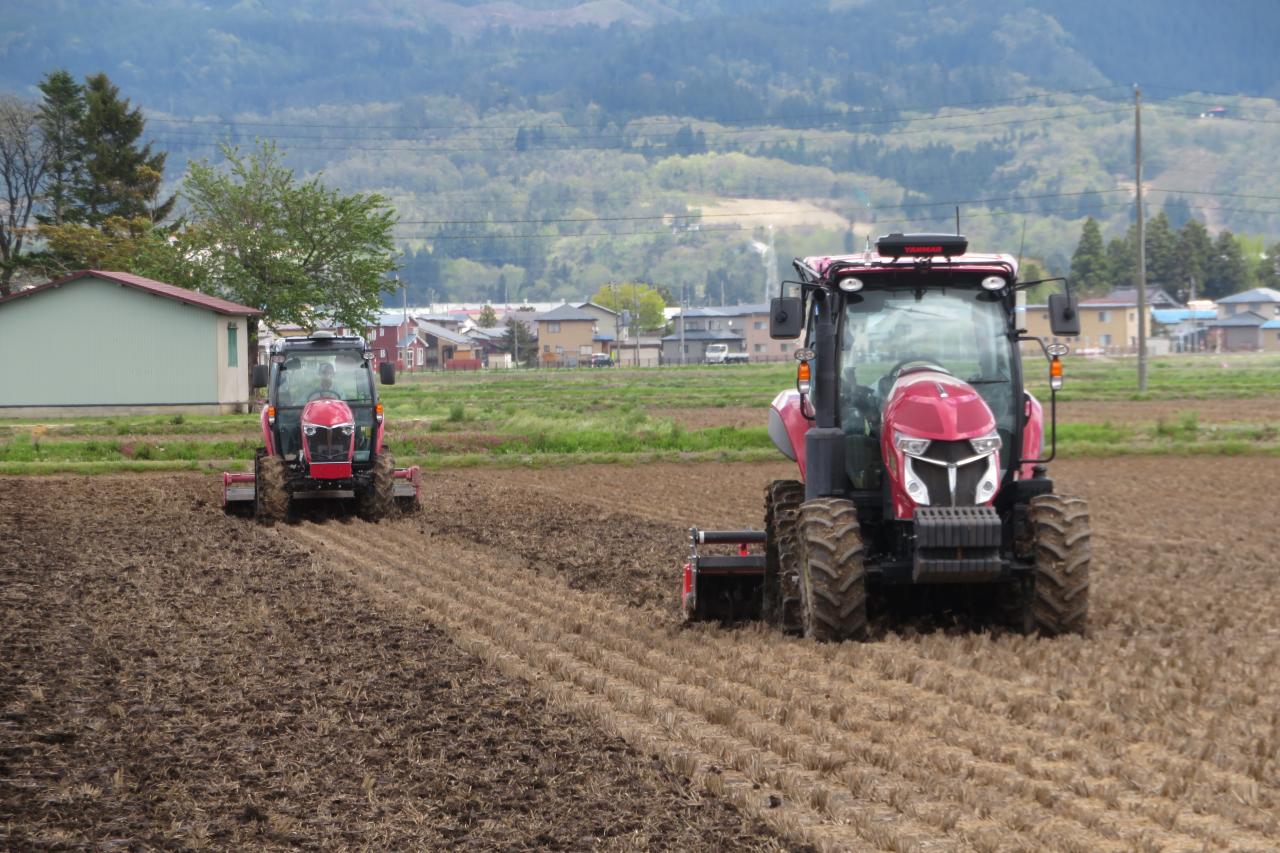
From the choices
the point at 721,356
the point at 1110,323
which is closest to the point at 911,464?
the point at 721,356

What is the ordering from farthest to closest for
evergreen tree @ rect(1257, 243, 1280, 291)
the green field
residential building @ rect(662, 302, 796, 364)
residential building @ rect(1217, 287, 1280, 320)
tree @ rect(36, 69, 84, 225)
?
evergreen tree @ rect(1257, 243, 1280, 291)
residential building @ rect(662, 302, 796, 364)
residential building @ rect(1217, 287, 1280, 320)
tree @ rect(36, 69, 84, 225)
the green field

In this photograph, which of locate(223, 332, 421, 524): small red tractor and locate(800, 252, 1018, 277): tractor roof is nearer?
locate(800, 252, 1018, 277): tractor roof

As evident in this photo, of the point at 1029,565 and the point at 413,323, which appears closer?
the point at 1029,565

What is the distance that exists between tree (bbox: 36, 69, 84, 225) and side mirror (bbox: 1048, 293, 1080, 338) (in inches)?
2937

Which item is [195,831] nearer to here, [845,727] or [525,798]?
[525,798]

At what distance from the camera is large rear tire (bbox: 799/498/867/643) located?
1030cm

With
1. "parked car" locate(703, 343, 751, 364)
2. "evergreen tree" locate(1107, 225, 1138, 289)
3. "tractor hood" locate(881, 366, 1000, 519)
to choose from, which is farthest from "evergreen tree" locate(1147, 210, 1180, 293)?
"tractor hood" locate(881, 366, 1000, 519)

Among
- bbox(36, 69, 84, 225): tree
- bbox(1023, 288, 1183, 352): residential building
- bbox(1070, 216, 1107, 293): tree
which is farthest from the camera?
bbox(1070, 216, 1107, 293): tree

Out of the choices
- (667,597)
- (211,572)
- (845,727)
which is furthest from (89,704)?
(211,572)

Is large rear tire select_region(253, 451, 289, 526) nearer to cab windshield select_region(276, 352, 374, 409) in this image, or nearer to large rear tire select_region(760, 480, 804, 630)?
cab windshield select_region(276, 352, 374, 409)

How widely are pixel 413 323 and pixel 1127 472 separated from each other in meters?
117

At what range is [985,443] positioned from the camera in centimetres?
1042

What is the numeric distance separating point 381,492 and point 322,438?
1.10 m

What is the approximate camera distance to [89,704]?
30.5 feet
